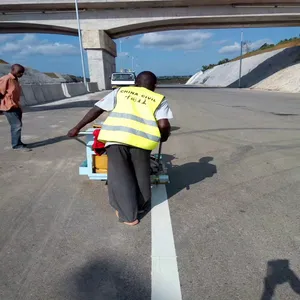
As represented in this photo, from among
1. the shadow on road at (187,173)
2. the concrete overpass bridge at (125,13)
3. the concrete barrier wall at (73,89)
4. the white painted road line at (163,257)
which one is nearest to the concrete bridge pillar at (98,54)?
the concrete overpass bridge at (125,13)

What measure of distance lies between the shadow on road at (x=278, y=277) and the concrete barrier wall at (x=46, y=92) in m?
15.6

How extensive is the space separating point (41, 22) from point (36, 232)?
37.1 metres

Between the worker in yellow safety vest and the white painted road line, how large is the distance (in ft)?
1.01

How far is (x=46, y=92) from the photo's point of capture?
62.2 ft

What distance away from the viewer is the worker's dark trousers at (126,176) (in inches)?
128

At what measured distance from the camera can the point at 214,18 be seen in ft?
110

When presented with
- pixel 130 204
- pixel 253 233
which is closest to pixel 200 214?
pixel 253 233

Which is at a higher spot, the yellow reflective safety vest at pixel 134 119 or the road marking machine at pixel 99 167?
the yellow reflective safety vest at pixel 134 119

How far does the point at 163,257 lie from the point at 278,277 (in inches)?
38.5

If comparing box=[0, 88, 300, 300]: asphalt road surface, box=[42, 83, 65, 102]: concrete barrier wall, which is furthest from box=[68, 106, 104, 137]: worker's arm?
box=[42, 83, 65, 102]: concrete barrier wall

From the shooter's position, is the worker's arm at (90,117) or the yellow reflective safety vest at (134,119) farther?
the worker's arm at (90,117)

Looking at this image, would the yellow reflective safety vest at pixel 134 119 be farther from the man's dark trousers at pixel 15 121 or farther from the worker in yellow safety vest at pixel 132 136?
the man's dark trousers at pixel 15 121

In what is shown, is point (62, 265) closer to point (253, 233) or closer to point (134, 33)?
point (253, 233)

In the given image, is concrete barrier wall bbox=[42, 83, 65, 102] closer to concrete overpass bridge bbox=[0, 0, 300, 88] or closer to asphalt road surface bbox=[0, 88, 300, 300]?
asphalt road surface bbox=[0, 88, 300, 300]
